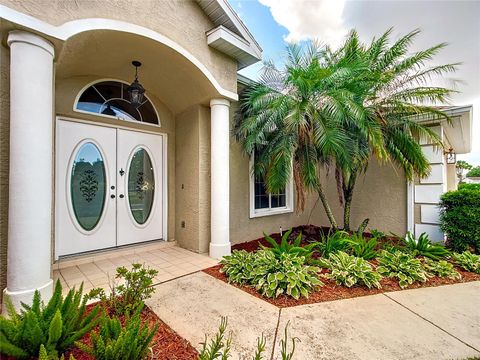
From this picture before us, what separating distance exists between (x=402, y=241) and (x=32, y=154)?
7710 millimetres

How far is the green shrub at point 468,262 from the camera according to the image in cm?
436

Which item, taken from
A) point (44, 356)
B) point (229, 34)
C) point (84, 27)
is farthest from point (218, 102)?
point (44, 356)

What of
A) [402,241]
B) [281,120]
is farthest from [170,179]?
[402,241]

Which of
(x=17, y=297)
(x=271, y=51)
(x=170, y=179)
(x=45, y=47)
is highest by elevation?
(x=271, y=51)

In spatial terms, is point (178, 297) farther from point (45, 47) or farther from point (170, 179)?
point (45, 47)

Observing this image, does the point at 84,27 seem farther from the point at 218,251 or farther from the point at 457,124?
the point at 457,124

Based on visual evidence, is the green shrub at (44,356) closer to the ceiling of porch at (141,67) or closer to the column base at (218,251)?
the column base at (218,251)

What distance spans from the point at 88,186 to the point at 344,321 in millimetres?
5244

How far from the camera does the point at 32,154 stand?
2.73m

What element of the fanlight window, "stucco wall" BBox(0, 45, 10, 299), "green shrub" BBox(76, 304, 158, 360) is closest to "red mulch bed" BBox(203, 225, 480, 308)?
"green shrub" BBox(76, 304, 158, 360)

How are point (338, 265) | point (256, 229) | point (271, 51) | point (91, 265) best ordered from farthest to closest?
point (256, 229) → point (271, 51) → point (91, 265) → point (338, 265)

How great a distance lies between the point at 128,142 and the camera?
17.5 ft

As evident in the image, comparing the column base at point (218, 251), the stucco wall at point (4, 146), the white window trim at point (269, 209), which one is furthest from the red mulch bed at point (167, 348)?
the white window trim at point (269, 209)

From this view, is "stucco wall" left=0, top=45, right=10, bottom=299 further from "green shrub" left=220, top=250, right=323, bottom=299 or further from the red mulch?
"green shrub" left=220, top=250, right=323, bottom=299
